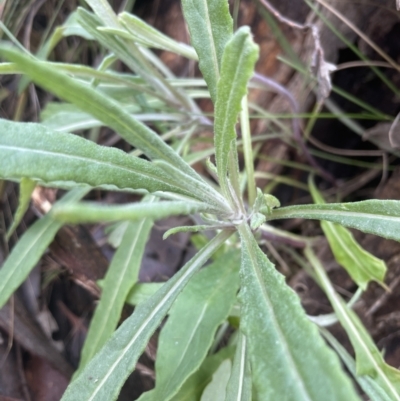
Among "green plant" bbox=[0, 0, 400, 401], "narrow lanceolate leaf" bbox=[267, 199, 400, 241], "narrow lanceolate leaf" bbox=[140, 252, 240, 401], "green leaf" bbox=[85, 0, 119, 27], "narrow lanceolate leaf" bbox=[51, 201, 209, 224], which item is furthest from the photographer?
"green leaf" bbox=[85, 0, 119, 27]

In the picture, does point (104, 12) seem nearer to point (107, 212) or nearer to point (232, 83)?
point (232, 83)

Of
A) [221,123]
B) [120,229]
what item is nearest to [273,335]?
[221,123]

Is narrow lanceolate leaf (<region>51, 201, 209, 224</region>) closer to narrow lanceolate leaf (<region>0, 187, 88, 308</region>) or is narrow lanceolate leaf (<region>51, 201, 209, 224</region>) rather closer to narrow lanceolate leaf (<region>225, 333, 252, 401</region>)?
narrow lanceolate leaf (<region>225, 333, 252, 401</region>)

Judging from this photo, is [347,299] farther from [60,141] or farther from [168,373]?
[60,141]

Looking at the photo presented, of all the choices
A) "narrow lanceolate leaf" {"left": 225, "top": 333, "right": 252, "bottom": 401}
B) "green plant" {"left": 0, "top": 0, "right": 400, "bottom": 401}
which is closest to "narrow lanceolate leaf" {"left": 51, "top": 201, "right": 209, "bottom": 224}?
"green plant" {"left": 0, "top": 0, "right": 400, "bottom": 401}

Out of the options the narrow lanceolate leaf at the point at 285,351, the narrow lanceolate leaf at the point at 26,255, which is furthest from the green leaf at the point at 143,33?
the narrow lanceolate leaf at the point at 285,351

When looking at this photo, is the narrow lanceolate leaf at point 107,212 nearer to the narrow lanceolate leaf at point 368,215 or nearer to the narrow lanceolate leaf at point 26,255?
the narrow lanceolate leaf at point 368,215

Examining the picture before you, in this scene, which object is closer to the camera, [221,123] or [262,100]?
[221,123]

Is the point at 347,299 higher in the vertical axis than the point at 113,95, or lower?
lower
